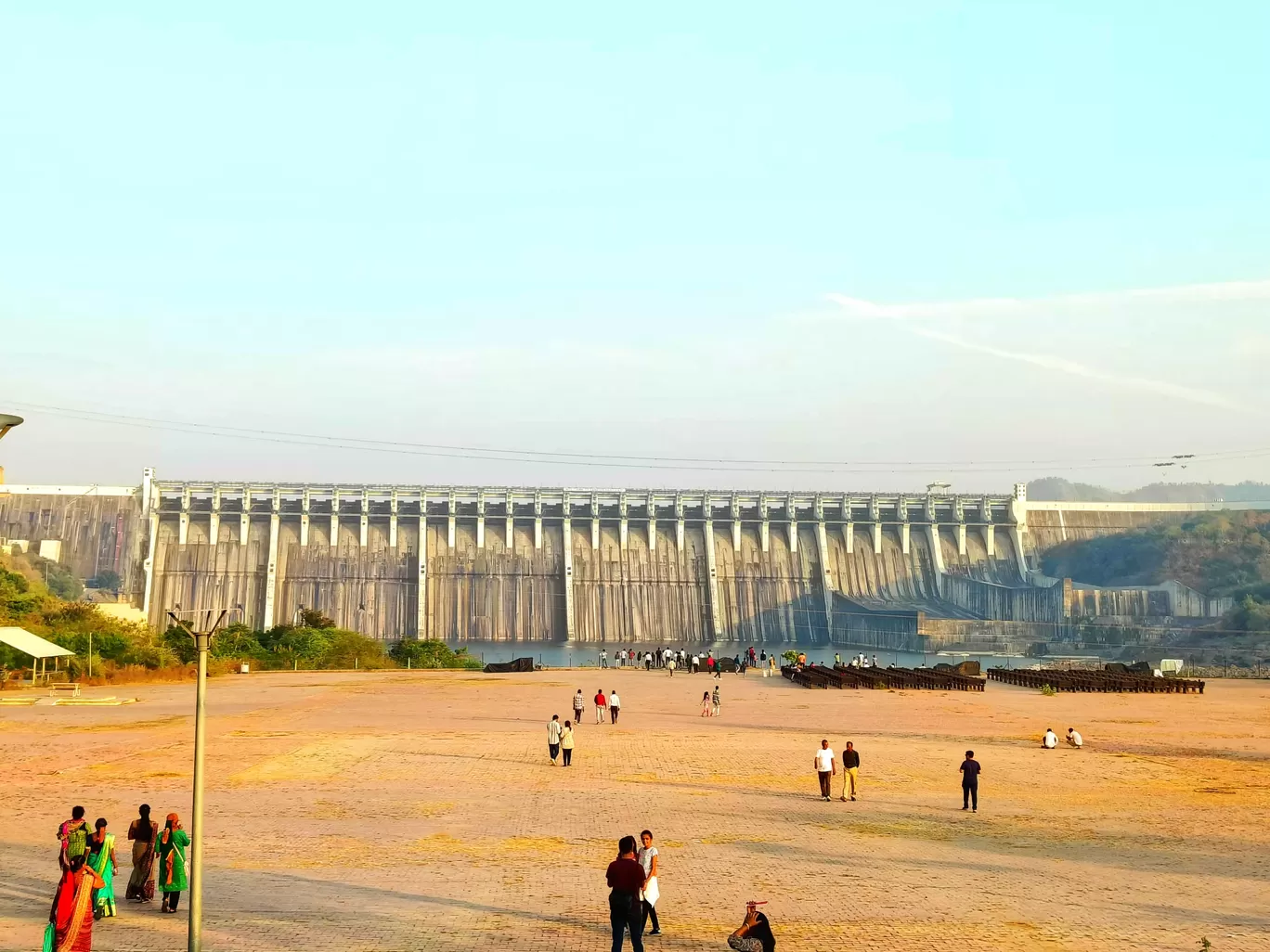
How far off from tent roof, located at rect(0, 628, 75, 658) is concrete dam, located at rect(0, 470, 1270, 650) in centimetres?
5998

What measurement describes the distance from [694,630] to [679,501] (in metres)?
13.4

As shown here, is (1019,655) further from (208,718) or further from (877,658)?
(208,718)

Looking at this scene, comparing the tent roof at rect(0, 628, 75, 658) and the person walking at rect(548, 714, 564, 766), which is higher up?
the tent roof at rect(0, 628, 75, 658)

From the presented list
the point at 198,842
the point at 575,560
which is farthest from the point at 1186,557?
the point at 198,842

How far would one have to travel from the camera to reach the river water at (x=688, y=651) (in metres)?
95.5

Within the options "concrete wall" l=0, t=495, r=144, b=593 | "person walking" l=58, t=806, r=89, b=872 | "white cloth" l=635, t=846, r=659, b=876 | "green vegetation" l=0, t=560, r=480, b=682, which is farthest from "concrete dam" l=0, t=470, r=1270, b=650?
"person walking" l=58, t=806, r=89, b=872

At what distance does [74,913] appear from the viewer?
496 inches

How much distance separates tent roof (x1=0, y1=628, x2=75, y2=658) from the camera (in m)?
44.9

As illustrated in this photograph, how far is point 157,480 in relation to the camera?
376 ft

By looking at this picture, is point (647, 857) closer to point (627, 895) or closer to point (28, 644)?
point (627, 895)

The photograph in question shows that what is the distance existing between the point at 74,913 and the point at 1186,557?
122344mm

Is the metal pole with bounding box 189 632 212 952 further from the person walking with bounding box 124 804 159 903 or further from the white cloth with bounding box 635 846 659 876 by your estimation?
the white cloth with bounding box 635 846 659 876

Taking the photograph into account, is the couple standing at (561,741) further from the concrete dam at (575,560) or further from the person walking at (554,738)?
the concrete dam at (575,560)

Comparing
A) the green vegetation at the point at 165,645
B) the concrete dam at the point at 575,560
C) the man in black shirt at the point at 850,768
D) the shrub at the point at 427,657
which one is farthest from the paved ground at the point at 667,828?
the concrete dam at the point at 575,560
